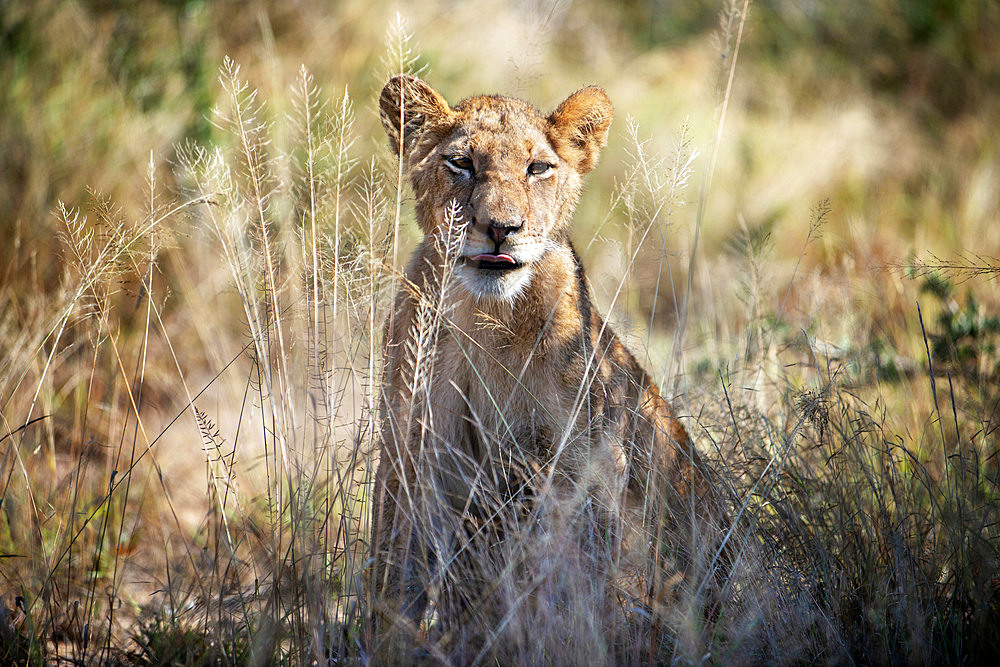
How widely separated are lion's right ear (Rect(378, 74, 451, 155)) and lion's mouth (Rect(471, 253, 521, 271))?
64cm

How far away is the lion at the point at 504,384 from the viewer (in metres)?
2.93

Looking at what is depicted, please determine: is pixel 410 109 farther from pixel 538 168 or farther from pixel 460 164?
pixel 538 168

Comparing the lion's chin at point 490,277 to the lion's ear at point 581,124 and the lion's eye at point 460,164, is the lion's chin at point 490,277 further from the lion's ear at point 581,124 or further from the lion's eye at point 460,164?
the lion's ear at point 581,124

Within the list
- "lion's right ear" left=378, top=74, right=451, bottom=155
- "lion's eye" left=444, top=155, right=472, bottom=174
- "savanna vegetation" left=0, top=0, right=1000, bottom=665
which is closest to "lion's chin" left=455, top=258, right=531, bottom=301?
"savanna vegetation" left=0, top=0, right=1000, bottom=665

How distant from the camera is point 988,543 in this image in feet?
8.48

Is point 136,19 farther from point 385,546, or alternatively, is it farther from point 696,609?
point 696,609

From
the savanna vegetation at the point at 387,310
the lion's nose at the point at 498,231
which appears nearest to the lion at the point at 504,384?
the lion's nose at the point at 498,231

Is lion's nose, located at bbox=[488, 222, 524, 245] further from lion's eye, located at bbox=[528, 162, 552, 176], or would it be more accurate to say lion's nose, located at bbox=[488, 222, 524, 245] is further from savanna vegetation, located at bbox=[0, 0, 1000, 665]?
lion's eye, located at bbox=[528, 162, 552, 176]

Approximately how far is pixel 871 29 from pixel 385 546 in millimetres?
12196

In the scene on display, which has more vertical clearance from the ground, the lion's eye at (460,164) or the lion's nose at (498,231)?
the lion's eye at (460,164)

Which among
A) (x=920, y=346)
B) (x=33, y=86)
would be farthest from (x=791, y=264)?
(x=33, y=86)

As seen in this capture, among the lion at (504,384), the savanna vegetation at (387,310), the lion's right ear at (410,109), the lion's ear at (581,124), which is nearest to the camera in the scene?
the savanna vegetation at (387,310)

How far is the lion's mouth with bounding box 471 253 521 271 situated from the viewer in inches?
121

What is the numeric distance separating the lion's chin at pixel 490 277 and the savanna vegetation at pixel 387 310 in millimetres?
329
